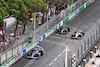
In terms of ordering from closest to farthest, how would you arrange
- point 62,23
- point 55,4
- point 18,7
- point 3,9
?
point 3,9 < point 18,7 < point 62,23 < point 55,4

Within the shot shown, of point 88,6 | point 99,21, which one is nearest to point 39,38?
point 99,21

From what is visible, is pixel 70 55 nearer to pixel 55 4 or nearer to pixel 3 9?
pixel 3 9

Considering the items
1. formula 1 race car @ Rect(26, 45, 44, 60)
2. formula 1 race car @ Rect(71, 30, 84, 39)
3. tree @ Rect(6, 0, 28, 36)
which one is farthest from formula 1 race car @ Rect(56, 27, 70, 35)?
tree @ Rect(6, 0, 28, 36)

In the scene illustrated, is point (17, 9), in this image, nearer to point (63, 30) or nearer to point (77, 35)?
point (77, 35)

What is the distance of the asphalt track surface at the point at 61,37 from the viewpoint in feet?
257

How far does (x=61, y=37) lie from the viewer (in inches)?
3784

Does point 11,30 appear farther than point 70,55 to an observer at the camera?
Yes

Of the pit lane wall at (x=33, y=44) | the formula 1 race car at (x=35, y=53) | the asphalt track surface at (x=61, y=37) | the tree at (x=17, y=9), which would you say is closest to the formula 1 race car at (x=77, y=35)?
the asphalt track surface at (x=61, y=37)

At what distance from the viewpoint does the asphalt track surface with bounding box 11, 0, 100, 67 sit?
7846cm

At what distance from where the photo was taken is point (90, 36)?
9331cm

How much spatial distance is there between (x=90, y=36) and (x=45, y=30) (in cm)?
1089

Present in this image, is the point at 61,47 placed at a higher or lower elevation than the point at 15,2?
lower

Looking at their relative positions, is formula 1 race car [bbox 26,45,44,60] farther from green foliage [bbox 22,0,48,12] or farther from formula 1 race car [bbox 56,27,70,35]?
formula 1 race car [bbox 56,27,70,35]

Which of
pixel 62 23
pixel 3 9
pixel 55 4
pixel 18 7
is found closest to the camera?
pixel 3 9
